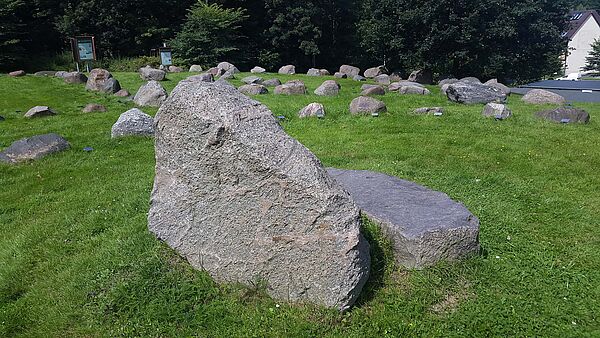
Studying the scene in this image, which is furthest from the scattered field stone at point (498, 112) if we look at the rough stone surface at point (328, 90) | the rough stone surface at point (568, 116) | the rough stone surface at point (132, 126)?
the rough stone surface at point (132, 126)

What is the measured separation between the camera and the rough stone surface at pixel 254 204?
152 inches

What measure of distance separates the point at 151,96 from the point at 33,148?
196 inches

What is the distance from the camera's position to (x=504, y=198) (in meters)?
6.36

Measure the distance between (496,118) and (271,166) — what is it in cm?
848

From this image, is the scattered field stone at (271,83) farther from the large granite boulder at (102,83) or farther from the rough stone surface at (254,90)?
the large granite boulder at (102,83)

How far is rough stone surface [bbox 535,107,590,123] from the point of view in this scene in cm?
1066

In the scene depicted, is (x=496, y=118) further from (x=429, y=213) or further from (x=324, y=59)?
(x=324, y=59)

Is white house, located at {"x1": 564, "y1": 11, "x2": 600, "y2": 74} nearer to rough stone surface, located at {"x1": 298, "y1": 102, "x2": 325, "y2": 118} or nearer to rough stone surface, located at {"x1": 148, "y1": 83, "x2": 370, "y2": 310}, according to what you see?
rough stone surface, located at {"x1": 298, "y1": 102, "x2": 325, "y2": 118}

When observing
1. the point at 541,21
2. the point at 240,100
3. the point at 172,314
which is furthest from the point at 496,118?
the point at 541,21

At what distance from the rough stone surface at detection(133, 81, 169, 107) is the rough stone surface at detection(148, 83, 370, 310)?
9040 mm

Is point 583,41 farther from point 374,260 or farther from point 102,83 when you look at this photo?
point 374,260

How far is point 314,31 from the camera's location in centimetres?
3184

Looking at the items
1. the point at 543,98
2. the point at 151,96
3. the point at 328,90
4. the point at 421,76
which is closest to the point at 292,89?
the point at 328,90

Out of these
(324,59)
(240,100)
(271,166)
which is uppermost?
(240,100)
